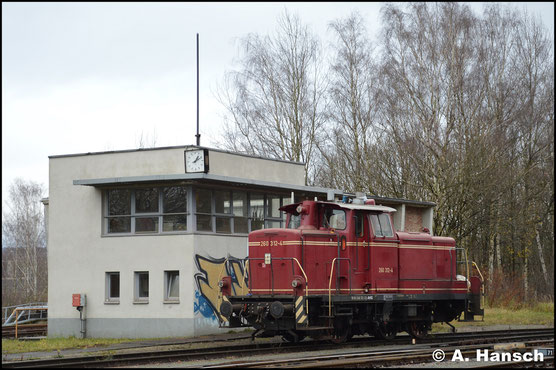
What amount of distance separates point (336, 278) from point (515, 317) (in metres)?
13.2

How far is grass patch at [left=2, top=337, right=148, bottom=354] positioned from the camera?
61.4 ft

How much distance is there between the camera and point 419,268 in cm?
1847

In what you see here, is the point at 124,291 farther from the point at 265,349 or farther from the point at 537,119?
the point at 537,119

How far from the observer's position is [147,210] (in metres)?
21.8

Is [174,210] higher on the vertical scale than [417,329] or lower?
higher

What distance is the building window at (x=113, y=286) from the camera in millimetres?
21956

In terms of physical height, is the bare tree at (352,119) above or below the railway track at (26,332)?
above

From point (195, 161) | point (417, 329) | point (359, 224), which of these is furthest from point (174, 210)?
point (417, 329)

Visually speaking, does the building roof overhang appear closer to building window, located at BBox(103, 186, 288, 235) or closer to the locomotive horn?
building window, located at BBox(103, 186, 288, 235)

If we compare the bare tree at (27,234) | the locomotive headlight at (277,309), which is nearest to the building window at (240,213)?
the locomotive headlight at (277,309)

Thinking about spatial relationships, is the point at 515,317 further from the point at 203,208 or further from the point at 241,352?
the point at 241,352

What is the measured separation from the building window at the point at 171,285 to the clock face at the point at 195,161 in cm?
316

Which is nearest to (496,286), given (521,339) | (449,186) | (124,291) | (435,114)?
(449,186)

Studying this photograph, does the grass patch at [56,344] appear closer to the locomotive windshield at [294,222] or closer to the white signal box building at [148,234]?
the white signal box building at [148,234]
